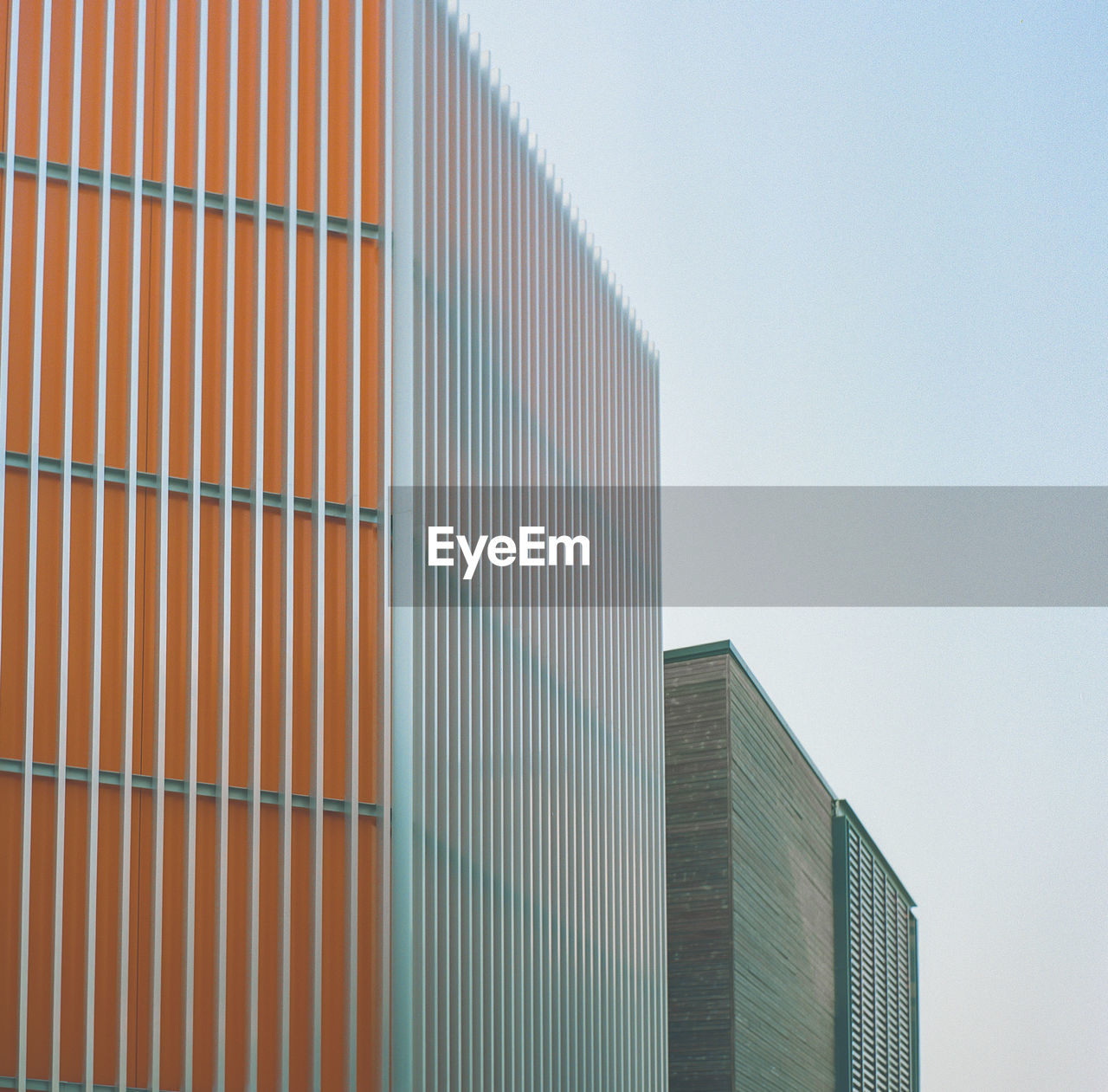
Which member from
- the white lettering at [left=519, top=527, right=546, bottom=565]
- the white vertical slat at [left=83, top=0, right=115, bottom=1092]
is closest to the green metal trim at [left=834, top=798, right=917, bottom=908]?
the white lettering at [left=519, top=527, right=546, bottom=565]

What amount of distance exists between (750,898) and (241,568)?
1112cm

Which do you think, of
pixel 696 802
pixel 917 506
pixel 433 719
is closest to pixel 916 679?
pixel 917 506

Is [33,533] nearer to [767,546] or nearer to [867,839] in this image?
[867,839]

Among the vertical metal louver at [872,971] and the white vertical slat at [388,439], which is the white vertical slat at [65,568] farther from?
the vertical metal louver at [872,971]

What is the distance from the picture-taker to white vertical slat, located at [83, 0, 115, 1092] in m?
8.51

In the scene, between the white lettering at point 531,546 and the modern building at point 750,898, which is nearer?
the white lettering at point 531,546

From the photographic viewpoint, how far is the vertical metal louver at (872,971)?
24.5 metres

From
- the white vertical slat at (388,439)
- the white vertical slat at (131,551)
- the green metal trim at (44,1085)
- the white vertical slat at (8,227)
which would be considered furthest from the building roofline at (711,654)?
the green metal trim at (44,1085)

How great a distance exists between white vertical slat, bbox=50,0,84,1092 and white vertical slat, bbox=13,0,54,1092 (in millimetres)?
133

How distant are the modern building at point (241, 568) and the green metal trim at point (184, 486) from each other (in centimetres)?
2

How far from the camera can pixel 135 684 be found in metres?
8.97

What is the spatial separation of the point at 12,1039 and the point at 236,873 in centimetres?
146

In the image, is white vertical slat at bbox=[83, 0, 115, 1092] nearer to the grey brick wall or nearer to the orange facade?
the orange facade

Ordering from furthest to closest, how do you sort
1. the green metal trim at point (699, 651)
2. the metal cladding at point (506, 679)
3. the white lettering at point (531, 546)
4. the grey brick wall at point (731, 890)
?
1. the green metal trim at point (699, 651)
2. the grey brick wall at point (731, 890)
3. the white lettering at point (531, 546)
4. the metal cladding at point (506, 679)
